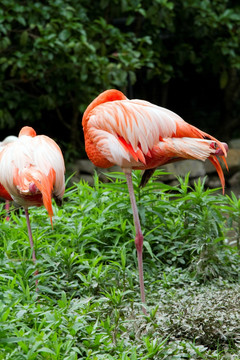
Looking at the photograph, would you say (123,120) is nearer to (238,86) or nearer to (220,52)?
(220,52)

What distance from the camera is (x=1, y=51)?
6270 mm

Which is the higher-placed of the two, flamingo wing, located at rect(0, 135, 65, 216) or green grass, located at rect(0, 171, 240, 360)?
flamingo wing, located at rect(0, 135, 65, 216)

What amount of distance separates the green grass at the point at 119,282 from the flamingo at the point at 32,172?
33 cm

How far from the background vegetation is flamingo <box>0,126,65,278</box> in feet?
8.55

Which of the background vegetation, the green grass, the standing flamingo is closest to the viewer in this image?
the green grass

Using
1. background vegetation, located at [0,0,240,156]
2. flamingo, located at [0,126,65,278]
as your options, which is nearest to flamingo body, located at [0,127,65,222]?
flamingo, located at [0,126,65,278]

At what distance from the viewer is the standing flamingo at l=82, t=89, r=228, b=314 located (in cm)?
318

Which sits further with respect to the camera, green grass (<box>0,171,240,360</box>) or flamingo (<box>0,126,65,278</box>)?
flamingo (<box>0,126,65,278</box>)

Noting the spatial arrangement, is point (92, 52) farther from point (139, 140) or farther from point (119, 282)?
point (119, 282)

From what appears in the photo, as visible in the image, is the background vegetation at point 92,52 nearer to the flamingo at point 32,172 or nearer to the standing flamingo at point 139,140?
the flamingo at point 32,172

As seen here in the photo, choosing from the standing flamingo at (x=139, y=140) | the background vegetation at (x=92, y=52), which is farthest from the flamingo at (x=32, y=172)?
the background vegetation at (x=92, y=52)

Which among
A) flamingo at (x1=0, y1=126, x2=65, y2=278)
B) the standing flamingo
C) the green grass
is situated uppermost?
the standing flamingo

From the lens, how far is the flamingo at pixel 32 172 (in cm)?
322

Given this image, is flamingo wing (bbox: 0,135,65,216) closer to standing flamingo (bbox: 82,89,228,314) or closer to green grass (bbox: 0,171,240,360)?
standing flamingo (bbox: 82,89,228,314)
